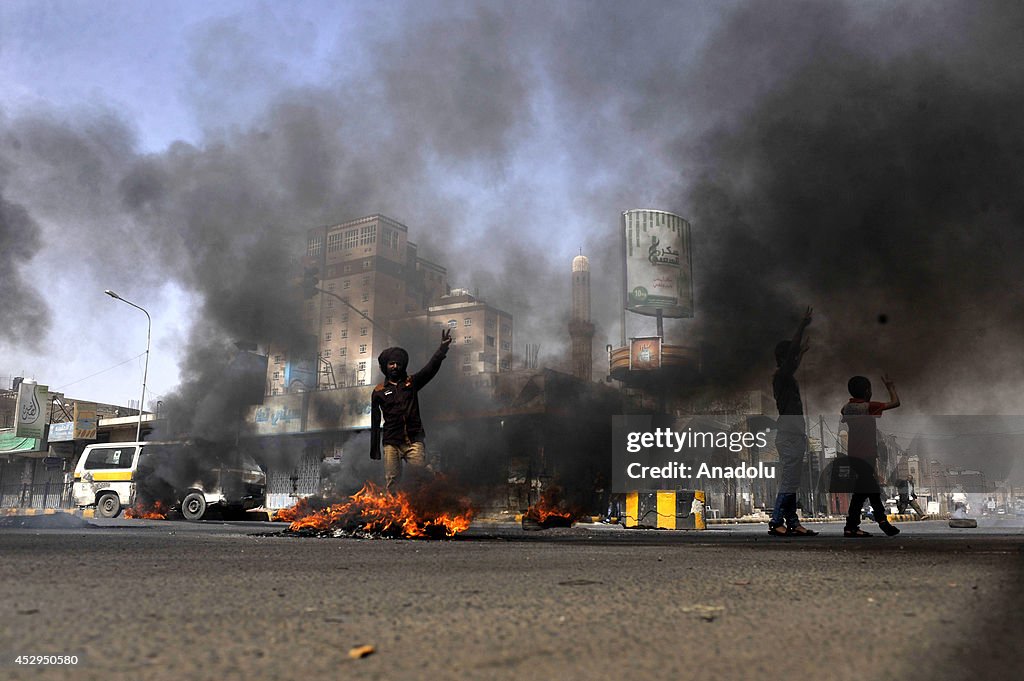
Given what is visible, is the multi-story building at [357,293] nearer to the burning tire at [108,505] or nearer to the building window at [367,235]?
the building window at [367,235]

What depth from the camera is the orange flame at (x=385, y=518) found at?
7.71m

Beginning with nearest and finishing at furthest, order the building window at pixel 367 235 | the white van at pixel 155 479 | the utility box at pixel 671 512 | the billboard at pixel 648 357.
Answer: the utility box at pixel 671 512 < the white van at pixel 155 479 < the billboard at pixel 648 357 < the building window at pixel 367 235

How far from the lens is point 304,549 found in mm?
5352

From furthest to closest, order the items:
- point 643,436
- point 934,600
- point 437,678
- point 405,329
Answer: point 405,329 → point 643,436 → point 934,600 → point 437,678

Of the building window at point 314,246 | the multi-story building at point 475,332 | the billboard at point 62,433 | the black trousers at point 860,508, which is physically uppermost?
the building window at point 314,246

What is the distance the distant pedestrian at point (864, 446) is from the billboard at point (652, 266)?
3052 cm

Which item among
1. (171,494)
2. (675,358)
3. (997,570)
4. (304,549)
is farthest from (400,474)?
(171,494)

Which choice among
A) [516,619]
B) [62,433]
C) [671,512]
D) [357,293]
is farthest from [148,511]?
[62,433]

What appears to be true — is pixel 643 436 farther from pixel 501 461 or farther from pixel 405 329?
pixel 405 329

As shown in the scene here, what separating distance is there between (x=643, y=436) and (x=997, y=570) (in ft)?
53.5

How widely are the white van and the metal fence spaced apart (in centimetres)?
2248

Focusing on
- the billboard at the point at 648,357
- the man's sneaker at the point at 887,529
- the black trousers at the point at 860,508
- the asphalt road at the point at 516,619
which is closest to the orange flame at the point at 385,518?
the asphalt road at the point at 516,619

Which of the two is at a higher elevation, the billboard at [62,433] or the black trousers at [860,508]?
the billboard at [62,433]

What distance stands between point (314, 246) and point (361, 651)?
→ 23.4m
